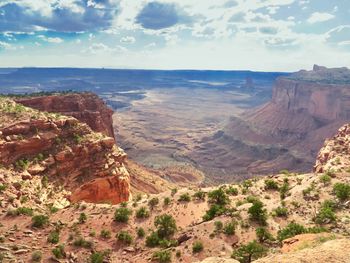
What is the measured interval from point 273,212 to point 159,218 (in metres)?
8.45

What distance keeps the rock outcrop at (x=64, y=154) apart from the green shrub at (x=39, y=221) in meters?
13.2

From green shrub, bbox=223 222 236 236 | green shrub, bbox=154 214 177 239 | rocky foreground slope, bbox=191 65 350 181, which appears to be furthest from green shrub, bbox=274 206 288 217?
rocky foreground slope, bbox=191 65 350 181

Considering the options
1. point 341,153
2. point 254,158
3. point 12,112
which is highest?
point 12,112

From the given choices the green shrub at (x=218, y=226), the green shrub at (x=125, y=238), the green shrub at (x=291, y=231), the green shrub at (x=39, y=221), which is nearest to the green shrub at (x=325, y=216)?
the green shrub at (x=291, y=231)

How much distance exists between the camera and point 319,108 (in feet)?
424

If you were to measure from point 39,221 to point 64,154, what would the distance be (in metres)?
17.3

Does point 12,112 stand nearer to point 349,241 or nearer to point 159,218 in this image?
point 159,218

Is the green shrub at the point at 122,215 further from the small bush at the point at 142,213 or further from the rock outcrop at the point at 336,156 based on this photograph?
the rock outcrop at the point at 336,156

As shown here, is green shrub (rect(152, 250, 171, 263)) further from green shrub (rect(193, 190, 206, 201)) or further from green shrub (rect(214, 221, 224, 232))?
green shrub (rect(193, 190, 206, 201))

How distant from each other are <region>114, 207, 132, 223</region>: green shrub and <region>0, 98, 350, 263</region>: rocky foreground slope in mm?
77

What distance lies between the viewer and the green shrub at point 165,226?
91.8 feet

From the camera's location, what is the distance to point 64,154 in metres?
44.2

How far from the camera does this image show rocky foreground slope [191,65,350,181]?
114438mm

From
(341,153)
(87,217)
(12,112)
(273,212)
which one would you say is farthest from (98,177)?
(341,153)
